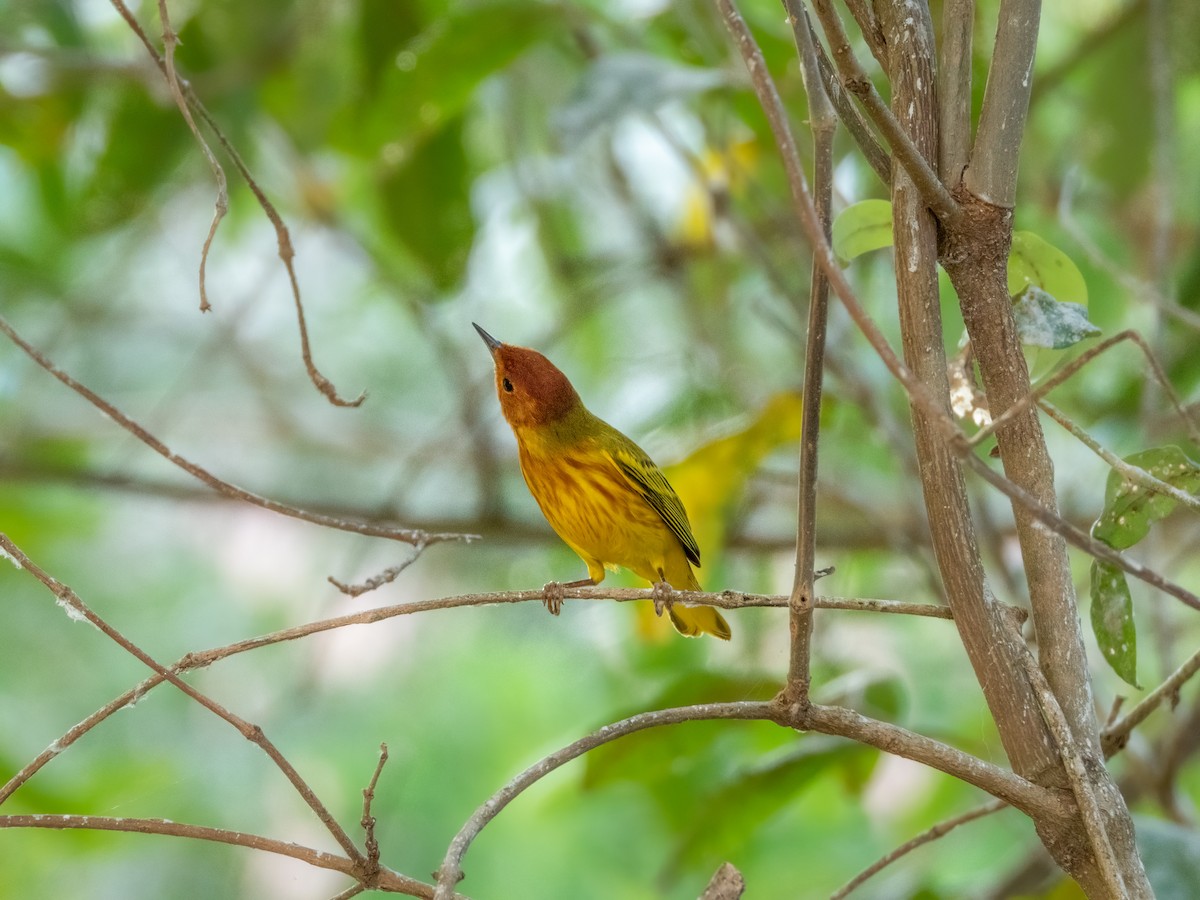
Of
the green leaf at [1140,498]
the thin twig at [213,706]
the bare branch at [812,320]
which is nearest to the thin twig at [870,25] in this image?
the bare branch at [812,320]

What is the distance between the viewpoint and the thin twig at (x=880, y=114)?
1010 millimetres

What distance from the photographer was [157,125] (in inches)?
120

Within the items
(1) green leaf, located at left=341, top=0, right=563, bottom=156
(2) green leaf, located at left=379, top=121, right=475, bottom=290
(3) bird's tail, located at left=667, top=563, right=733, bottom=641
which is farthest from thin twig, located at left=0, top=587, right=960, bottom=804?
(2) green leaf, located at left=379, top=121, right=475, bottom=290

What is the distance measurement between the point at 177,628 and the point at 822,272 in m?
4.38

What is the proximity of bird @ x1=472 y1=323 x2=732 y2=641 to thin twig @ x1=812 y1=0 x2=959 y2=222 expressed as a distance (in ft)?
5.18

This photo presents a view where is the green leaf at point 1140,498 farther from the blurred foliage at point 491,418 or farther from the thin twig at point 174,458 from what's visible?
the thin twig at point 174,458

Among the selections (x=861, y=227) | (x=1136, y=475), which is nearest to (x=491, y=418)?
(x=861, y=227)

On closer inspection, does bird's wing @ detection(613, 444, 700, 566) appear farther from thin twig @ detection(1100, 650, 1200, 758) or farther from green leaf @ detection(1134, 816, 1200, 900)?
thin twig @ detection(1100, 650, 1200, 758)

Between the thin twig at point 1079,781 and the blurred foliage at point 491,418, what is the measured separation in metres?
0.20

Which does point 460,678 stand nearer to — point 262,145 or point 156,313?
point 156,313

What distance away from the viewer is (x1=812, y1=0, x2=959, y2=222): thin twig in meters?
1.01

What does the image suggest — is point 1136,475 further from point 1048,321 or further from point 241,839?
point 241,839

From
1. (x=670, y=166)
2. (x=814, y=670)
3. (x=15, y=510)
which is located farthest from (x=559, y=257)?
(x=15, y=510)

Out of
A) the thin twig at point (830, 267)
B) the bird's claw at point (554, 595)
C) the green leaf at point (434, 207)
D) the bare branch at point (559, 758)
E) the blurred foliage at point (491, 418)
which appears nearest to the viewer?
the thin twig at point (830, 267)
